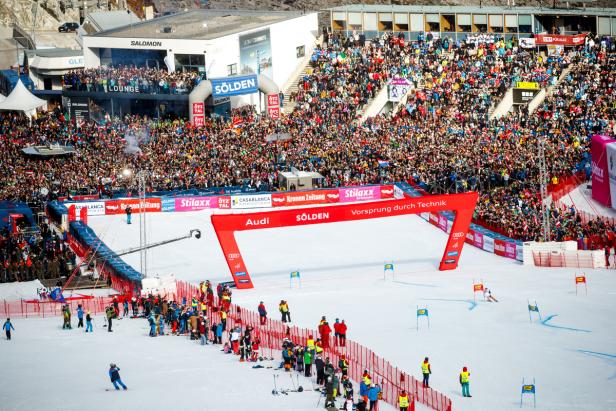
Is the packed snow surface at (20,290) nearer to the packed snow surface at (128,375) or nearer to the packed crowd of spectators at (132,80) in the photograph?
Result: the packed snow surface at (128,375)

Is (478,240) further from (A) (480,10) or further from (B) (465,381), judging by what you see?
(A) (480,10)

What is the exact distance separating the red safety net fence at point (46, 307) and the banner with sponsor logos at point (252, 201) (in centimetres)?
1639

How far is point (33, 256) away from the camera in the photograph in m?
50.0

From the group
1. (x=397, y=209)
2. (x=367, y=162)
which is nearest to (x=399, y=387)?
(x=397, y=209)

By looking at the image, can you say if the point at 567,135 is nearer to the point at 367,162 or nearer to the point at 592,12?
the point at 367,162

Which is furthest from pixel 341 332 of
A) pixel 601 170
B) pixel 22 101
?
pixel 22 101

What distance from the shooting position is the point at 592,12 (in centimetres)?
7800

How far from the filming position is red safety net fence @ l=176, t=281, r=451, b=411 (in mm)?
33094

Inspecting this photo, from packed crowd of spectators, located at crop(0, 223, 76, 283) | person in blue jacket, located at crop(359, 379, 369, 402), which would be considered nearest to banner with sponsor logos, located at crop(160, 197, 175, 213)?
packed crowd of spectators, located at crop(0, 223, 76, 283)

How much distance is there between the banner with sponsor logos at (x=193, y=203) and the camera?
2357 inches

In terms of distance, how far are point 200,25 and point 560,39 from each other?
22065 mm

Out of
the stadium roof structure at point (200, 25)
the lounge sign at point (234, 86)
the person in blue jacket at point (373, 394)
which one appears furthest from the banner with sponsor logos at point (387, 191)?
the person in blue jacket at point (373, 394)

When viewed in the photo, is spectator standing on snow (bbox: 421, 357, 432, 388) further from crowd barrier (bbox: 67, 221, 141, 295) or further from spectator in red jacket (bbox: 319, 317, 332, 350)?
crowd barrier (bbox: 67, 221, 141, 295)

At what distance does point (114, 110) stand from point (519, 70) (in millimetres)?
23886
